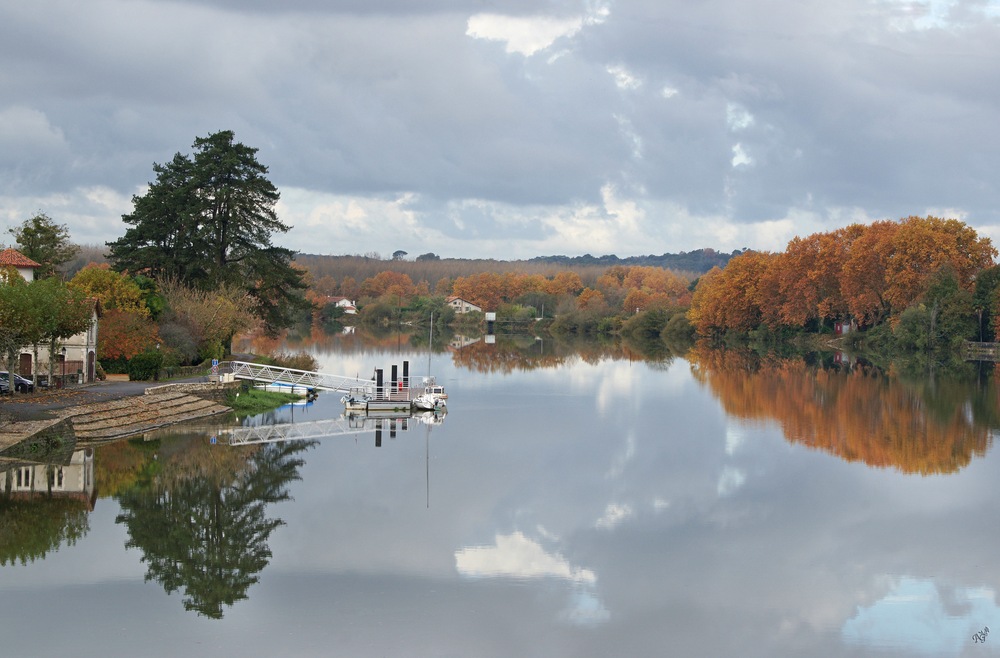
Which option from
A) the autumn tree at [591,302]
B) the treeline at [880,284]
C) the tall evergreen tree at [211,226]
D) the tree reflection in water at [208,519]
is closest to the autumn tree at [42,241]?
the tall evergreen tree at [211,226]

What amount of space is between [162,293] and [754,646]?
123 ft

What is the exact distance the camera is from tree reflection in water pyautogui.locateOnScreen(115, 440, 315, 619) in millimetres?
17406

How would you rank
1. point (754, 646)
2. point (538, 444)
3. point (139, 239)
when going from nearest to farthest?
point (754, 646), point (538, 444), point (139, 239)

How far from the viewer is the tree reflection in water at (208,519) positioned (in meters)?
17.4

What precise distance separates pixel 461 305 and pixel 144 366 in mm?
116574

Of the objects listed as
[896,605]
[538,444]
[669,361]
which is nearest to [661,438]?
[538,444]

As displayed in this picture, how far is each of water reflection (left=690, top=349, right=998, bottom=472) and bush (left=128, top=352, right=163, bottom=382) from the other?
70.7 ft

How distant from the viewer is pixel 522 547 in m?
19.7

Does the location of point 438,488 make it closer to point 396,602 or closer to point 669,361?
point 396,602

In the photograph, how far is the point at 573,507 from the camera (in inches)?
920

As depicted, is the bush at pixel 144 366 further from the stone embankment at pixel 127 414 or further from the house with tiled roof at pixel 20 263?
the house with tiled roof at pixel 20 263

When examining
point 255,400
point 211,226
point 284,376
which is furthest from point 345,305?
point 255,400

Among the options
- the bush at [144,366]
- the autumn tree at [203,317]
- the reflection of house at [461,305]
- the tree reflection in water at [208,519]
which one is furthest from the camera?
the reflection of house at [461,305]

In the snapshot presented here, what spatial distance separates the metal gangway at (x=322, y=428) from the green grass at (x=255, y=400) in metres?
2.96
